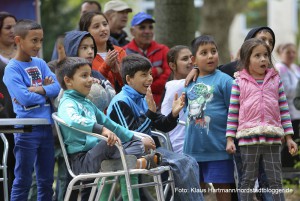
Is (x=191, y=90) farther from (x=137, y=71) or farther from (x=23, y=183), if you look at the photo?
(x=23, y=183)

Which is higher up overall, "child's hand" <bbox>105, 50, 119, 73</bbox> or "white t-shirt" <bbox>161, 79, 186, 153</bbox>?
"child's hand" <bbox>105, 50, 119, 73</bbox>

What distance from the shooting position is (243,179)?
715 cm

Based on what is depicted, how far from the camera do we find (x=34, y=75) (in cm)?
759

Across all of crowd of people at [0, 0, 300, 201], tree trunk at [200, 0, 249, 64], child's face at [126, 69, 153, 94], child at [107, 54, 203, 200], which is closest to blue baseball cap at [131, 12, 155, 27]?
crowd of people at [0, 0, 300, 201]

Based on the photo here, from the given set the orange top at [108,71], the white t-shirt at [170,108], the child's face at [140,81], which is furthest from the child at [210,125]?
the orange top at [108,71]

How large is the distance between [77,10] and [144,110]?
19.4 meters

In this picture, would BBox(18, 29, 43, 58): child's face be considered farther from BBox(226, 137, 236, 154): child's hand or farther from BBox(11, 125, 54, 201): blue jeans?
BBox(226, 137, 236, 154): child's hand

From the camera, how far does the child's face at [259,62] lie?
23.7 feet

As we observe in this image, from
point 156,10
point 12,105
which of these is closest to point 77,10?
point 156,10

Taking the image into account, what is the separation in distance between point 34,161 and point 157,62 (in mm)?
2539

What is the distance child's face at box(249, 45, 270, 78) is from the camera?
722cm

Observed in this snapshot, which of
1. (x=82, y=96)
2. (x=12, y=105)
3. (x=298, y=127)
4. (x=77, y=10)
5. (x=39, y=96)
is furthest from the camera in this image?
(x=77, y=10)

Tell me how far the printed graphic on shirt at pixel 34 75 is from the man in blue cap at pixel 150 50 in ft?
6.87

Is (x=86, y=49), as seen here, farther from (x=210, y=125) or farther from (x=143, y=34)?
(x=143, y=34)
